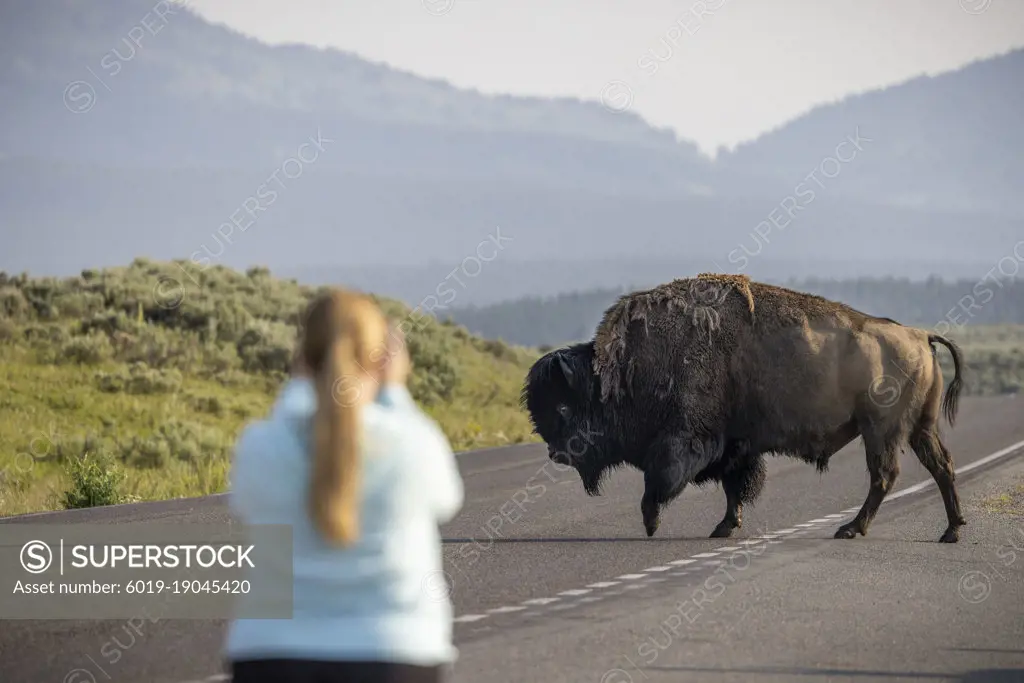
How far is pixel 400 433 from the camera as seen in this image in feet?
13.8

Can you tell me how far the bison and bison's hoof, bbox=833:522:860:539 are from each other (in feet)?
0.04

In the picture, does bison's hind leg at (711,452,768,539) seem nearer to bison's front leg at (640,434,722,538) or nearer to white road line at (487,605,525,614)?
bison's front leg at (640,434,722,538)

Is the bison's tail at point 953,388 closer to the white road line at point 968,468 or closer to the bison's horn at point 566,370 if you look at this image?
the white road line at point 968,468

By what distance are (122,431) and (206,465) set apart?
5.64m

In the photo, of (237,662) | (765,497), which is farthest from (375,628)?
(765,497)

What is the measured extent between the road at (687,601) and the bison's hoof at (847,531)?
0.51 feet

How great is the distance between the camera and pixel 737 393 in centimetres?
1407

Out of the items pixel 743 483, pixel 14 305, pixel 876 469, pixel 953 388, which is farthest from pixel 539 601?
pixel 14 305

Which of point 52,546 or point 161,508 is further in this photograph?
point 161,508

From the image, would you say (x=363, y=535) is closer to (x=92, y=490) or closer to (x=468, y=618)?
(x=468, y=618)

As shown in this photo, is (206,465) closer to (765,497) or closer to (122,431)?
(122,431)

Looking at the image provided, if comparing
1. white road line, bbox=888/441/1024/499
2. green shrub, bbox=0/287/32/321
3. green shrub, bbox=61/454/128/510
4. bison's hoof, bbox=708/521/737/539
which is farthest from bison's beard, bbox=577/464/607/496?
green shrub, bbox=0/287/32/321

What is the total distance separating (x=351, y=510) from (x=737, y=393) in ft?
33.5

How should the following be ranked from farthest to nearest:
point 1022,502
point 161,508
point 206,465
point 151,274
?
point 151,274
point 206,465
point 1022,502
point 161,508
